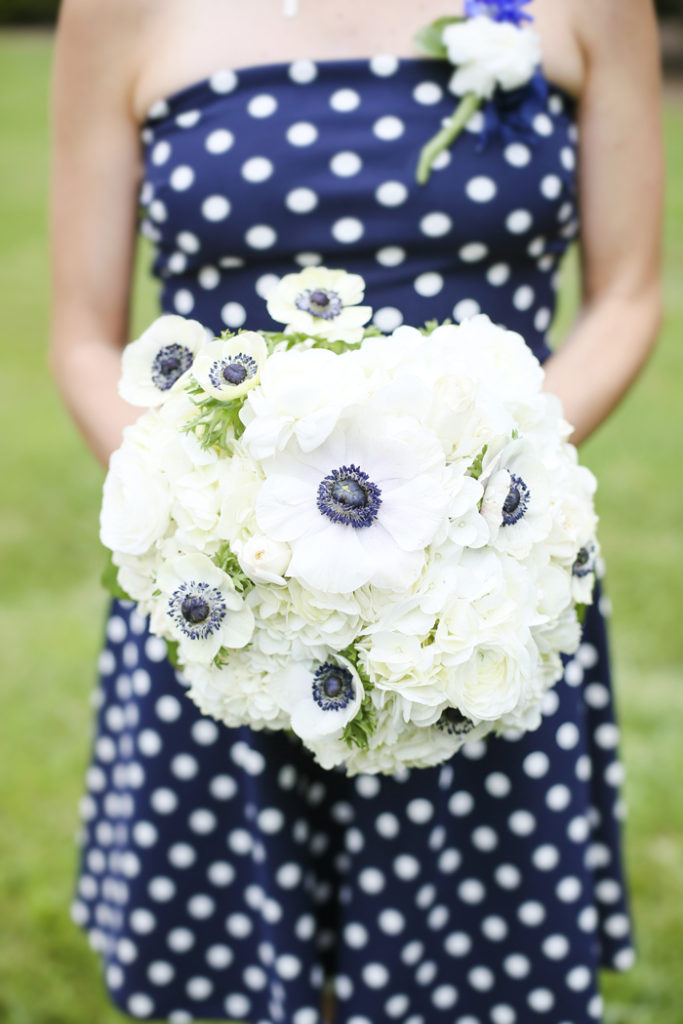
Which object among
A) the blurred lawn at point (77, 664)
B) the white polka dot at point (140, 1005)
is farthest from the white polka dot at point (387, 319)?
the blurred lawn at point (77, 664)

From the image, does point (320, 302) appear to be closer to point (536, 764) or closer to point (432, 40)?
point (432, 40)

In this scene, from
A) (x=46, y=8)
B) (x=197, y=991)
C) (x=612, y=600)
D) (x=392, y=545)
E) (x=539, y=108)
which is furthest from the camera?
(x=46, y=8)

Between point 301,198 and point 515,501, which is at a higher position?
point 301,198

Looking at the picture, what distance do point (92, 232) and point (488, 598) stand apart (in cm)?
91

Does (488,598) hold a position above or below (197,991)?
above

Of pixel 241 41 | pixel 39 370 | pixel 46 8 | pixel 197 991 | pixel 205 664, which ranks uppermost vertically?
pixel 46 8

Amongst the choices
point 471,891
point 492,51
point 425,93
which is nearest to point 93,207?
point 425,93

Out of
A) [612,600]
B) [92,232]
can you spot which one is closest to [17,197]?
[612,600]

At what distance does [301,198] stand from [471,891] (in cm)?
110

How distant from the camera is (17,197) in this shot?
1034cm

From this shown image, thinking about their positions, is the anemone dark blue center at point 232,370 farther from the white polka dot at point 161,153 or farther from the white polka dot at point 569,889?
the white polka dot at point 569,889

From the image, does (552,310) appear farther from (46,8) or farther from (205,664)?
(46,8)

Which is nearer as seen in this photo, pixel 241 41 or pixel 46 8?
pixel 241 41

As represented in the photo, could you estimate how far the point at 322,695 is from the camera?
1008mm
